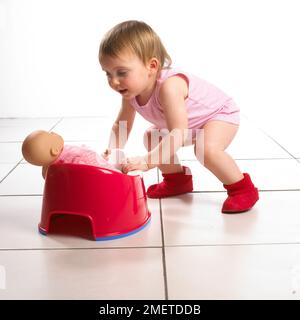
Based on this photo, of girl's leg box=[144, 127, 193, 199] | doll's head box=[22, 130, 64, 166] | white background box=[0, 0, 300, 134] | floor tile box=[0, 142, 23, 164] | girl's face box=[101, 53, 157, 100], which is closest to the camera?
doll's head box=[22, 130, 64, 166]

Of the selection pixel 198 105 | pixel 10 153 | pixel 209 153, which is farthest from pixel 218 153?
pixel 10 153

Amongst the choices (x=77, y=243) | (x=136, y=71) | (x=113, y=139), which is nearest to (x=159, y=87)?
(x=136, y=71)

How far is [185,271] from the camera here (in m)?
0.78

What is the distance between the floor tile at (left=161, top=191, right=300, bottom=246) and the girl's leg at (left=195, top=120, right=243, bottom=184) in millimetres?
88

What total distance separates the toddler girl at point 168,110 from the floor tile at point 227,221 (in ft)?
0.14

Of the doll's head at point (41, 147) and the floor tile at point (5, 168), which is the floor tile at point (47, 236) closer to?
the doll's head at point (41, 147)

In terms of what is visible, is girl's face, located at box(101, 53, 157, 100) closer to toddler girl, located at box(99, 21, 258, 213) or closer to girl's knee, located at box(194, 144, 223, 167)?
toddler girl, located at box(99, 21, 258, 213)

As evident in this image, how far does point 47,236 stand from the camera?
94 cm

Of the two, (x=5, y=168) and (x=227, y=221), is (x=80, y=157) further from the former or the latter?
(x=5, y=168)

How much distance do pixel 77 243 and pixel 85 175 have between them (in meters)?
0.14

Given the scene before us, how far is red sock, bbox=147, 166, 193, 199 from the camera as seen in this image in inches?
47.2

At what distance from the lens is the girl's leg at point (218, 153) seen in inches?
42.0

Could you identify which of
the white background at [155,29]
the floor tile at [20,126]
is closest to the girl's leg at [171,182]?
the floor tile at [20,126]

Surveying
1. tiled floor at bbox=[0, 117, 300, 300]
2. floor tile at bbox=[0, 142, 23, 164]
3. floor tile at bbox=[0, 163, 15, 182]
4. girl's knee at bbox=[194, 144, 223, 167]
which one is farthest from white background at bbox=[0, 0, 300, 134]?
girl's knee at bbox=[194, 144, 223, 167]
